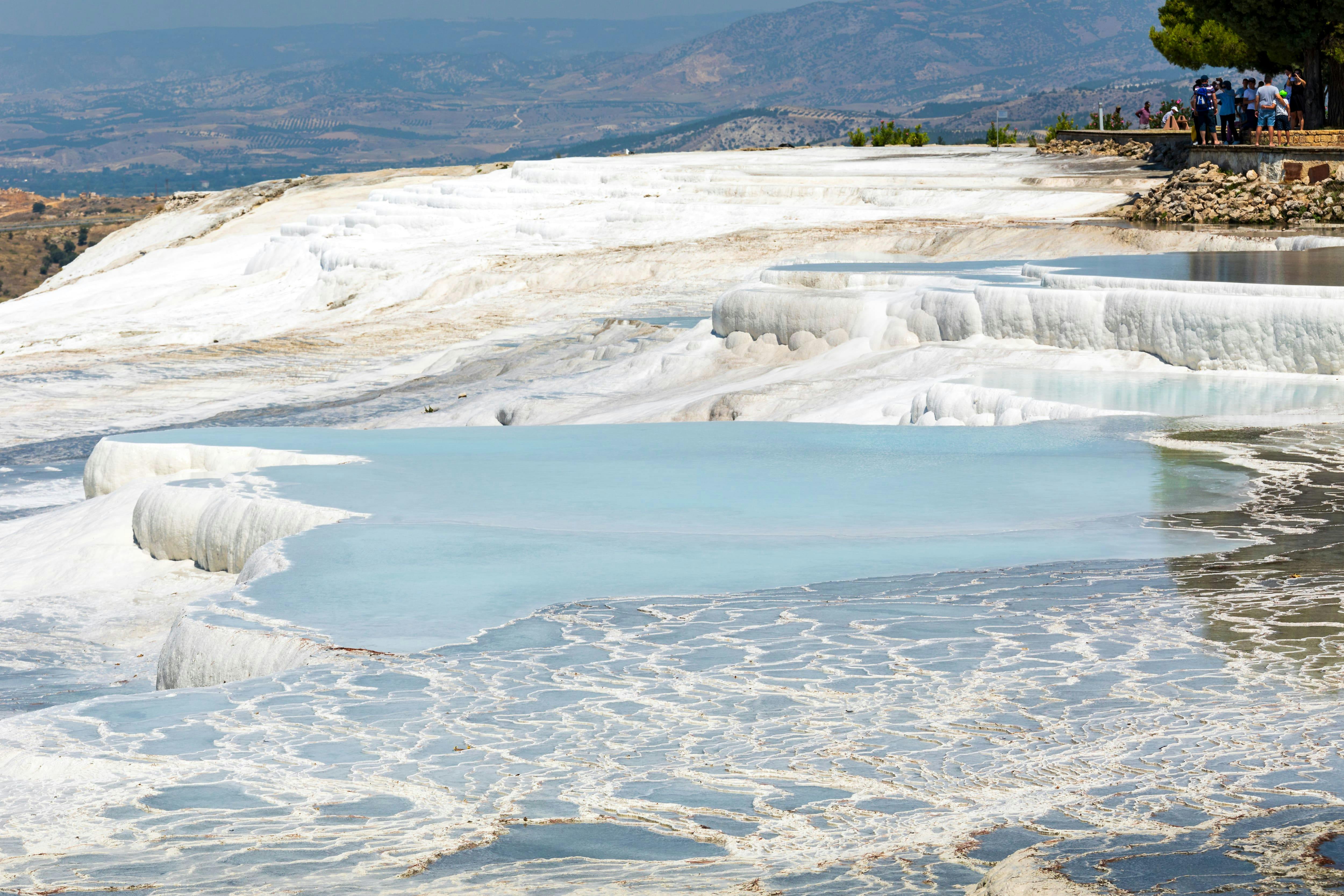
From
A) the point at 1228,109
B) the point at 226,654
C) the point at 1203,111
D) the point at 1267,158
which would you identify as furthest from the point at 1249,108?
the point at 226,654

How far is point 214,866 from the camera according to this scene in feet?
11.8

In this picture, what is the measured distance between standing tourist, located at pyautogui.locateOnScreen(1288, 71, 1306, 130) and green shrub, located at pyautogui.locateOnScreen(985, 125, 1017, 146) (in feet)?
34.1

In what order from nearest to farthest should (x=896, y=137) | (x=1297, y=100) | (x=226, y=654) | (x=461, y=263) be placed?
(x=226, y=654)
(x=461, y=263)
(x=1297, y=100)
(x=896, y=137)

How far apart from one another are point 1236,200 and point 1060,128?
13.0 m

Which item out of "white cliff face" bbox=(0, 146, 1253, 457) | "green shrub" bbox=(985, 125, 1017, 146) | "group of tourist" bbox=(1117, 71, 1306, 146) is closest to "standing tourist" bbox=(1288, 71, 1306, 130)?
"group of tourist" bbox=(1117, 71, 1306, 146)

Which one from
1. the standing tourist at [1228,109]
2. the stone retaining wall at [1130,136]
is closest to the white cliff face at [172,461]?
the standing tourist at [1228,109]

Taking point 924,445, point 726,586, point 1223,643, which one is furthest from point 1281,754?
point 924,445

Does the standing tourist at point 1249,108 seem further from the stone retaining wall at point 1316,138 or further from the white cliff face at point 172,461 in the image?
the white cliff face at point 172,461

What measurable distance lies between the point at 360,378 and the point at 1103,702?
12.0m

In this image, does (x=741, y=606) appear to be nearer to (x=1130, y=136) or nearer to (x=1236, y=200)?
(x=1236, y=200)

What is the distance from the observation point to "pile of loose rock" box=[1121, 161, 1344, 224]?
52.7 ft

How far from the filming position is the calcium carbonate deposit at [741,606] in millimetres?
3645

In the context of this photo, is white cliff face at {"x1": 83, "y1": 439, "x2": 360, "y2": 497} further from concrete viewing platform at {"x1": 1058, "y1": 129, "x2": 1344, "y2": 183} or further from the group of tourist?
the group of tourist

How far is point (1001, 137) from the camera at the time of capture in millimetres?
32938
